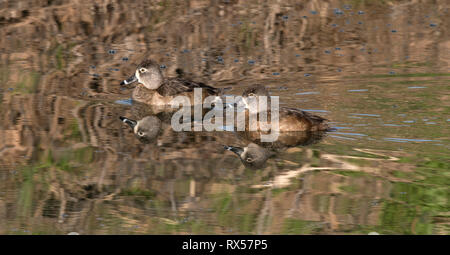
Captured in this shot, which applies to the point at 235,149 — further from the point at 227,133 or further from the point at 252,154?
the point at 227,133

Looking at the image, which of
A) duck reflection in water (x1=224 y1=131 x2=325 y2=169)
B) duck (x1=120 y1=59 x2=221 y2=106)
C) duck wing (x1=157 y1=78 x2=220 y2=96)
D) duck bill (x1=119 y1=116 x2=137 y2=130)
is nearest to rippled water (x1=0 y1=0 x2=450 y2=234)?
duck reflection in water (x1=224 y1=131 x2=325 y2=169)

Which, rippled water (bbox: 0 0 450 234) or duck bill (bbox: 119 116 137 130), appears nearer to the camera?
rippled water (bbox: 0 0 450 234)

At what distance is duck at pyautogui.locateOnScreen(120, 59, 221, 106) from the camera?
10.6m

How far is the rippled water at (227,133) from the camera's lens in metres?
6.39

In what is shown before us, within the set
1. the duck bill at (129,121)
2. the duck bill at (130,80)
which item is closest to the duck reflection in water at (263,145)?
the duck bill at (129,121)

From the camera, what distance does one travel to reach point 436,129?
8.58 metres

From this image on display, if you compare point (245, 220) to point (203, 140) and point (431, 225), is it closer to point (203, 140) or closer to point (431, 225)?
point (431, 225)

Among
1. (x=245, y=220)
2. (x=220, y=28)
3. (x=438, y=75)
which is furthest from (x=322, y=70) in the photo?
(x=245, y=220)

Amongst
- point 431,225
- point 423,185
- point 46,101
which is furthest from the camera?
point 46,101

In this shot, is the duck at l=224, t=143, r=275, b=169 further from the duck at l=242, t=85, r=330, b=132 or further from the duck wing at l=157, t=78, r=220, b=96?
the duck wing at l=157, t=78, r=220, b=96

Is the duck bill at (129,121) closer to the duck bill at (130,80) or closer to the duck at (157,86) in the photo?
the duck at (157,86)

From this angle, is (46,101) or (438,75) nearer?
(46,101)

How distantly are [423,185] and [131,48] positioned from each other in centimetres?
713

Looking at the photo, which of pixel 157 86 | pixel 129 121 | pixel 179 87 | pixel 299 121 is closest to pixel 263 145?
pixel 299 121
